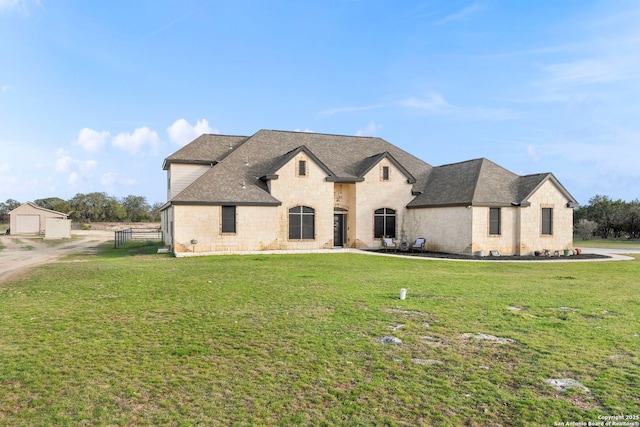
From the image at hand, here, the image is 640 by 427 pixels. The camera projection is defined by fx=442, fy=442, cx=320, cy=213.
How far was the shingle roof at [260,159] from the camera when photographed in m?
26.3

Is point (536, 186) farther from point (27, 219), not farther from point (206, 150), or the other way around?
point (27, 219)

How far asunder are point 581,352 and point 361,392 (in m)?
3.88

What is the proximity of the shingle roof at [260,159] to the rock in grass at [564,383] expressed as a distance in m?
21.8

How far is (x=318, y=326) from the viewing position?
8.48 meters

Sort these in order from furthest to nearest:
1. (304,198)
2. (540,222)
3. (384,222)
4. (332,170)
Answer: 1. (384,222)
2. (332,170)
3. (304,198)
4. (540,222)

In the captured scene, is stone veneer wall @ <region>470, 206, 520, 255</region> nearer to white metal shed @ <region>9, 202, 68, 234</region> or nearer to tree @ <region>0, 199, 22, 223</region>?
white metal shed @ <region>9, 202, 68, 234</region>

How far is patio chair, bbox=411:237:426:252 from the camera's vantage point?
29.0 meters

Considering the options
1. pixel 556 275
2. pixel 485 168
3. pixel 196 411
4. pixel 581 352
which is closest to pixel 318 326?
pixel 196 411

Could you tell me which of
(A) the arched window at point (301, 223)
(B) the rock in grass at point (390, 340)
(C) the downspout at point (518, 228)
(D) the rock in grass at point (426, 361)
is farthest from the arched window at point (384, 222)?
(D) the rock in grass at point (426, 361)

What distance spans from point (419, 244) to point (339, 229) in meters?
5.49

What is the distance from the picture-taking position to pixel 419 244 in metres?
29.1

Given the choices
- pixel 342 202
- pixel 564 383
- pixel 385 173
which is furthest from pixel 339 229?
pixel 564 383

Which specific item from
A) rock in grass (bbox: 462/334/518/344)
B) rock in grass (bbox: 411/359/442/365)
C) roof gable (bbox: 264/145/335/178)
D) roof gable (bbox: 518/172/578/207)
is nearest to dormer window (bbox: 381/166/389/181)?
roof gable (bbox: 264/145/335/178)

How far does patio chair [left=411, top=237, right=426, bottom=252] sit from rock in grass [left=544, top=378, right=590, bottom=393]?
23331mm
